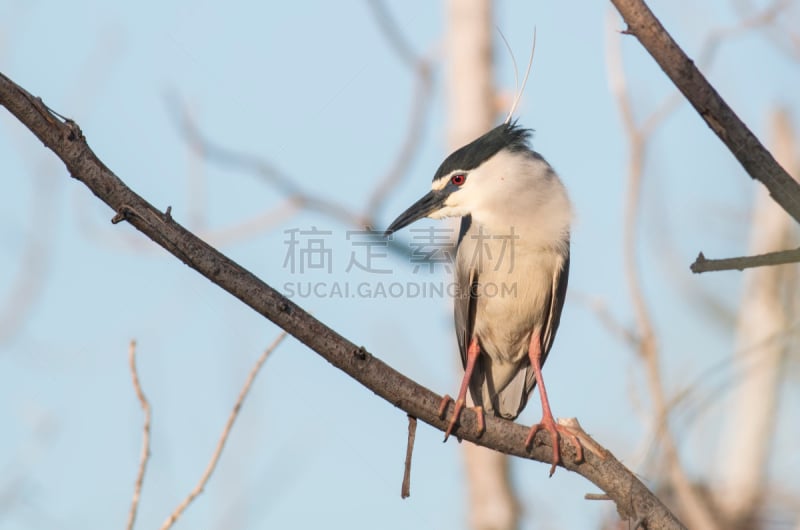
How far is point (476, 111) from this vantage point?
8078 millimetres

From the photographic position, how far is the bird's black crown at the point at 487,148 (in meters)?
4.44

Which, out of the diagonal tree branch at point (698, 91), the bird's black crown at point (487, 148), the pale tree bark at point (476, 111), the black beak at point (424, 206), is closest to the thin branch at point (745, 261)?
the diagonal tree branch at point (698, 91)

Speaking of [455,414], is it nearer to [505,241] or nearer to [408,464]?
[408,464]

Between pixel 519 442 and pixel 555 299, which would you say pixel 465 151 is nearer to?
pixel 555 299

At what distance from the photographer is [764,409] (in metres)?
6.30

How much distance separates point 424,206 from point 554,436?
1.53 metres

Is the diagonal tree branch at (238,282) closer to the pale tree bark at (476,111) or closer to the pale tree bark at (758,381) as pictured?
the pale tree bark at (758,381)

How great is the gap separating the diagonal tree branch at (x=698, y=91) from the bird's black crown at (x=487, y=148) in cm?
179

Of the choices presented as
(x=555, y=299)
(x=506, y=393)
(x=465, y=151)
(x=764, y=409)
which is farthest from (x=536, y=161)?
(x=764, y=409)

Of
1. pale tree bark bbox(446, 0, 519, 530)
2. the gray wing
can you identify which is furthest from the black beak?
pale tree bark bbox(446, 0, 519, 530)

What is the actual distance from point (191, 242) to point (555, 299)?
2.28 meters

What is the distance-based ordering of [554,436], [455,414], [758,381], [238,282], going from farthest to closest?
[758,381] → [554,436] → [455,414] → [238,282]

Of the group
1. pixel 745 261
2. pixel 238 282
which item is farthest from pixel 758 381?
pixel 238 282

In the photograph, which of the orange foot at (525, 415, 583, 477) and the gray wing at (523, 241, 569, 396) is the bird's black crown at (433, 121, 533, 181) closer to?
the gray wing at (523, 241, 569, 396)
